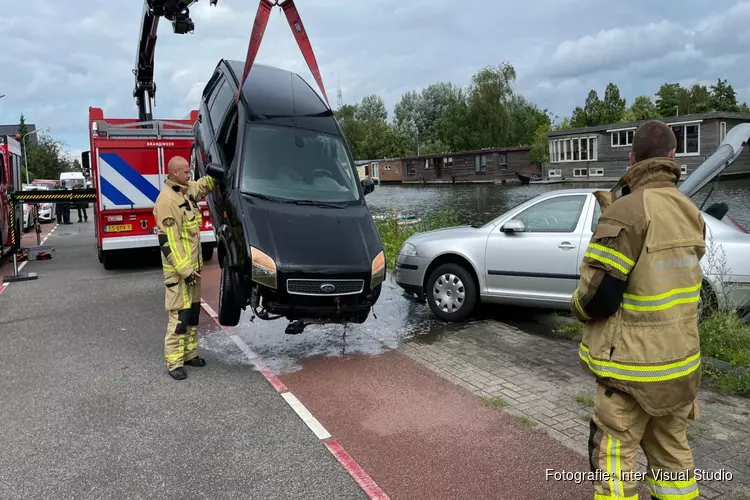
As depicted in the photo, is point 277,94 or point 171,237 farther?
point 277,94

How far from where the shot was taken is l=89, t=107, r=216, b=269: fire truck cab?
1113cm

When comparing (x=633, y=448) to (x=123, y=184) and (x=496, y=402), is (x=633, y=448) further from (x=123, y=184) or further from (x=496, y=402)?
(x=123, y=184)

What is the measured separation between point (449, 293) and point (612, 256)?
16.0 ft

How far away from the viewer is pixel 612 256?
255 cm

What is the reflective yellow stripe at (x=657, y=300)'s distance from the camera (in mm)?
2541

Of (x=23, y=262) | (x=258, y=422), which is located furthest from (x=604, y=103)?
(x=258, y=422)

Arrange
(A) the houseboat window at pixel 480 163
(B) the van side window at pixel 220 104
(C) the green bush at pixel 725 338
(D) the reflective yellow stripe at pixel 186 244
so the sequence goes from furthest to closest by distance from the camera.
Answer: (A) the houseboat window at pixel 480 163, (B) the van side window at pixel 220 104, (C) the green bush at pixel 725 338, (D) the reflective yellow stripe at pixel 186 244

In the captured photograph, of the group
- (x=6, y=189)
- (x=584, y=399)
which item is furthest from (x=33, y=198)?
(x=584, y=399)

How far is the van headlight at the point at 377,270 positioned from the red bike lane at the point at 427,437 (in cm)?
82

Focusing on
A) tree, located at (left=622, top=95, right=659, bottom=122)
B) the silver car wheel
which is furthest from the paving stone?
tree, located at (left=622, top=95, right=659, bottom=122)

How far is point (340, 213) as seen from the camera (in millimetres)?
6309

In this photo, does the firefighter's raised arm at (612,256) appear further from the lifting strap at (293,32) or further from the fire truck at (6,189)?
the fire truck at (6,189)

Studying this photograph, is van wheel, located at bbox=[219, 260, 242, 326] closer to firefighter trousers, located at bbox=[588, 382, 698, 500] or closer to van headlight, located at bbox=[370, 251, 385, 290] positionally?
van headlight, located at bbox=[370, 251, 385, 290]

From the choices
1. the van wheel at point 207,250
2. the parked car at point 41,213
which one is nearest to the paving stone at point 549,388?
the van wheel at point 207,250
